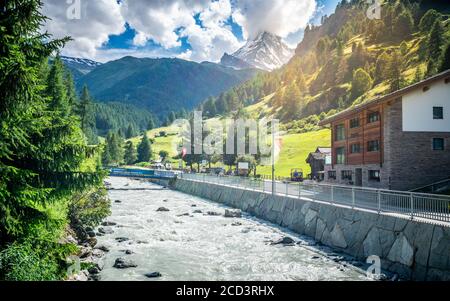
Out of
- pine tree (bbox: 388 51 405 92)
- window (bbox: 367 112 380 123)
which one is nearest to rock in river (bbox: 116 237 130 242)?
window (bbox: 367 112 380 123)

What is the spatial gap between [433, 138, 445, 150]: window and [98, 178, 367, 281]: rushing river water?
15.7 metres

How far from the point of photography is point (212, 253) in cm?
2056

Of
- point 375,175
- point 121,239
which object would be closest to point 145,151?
point 375,175

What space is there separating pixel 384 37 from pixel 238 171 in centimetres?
13484

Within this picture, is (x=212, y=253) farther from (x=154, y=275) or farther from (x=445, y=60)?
(x=445, y=60)

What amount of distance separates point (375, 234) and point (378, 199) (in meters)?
1.80

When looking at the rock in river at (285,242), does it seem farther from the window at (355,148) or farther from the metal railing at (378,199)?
the window at (355,148)

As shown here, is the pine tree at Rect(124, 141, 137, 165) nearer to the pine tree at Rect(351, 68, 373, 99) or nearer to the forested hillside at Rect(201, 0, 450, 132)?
the forested hillside at Rect(201, 0, 450, 132)

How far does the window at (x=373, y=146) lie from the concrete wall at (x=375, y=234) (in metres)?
11.0

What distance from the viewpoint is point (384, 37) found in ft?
558

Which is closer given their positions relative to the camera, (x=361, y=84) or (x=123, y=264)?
(x=123, y=264)

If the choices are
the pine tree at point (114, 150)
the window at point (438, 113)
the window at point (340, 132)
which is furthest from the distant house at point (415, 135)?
the pine tree at point (114, 150)
